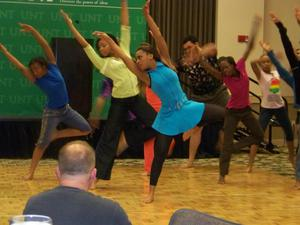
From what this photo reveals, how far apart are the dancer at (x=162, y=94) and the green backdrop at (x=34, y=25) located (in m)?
3.43

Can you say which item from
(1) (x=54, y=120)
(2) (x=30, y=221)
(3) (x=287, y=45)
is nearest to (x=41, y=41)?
(1) (x=54, y=120)

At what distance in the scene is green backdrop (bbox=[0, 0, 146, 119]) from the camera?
877cm

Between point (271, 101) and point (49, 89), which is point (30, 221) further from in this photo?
point (271, 101)

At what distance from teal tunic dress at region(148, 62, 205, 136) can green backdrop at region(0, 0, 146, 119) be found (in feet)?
11.3

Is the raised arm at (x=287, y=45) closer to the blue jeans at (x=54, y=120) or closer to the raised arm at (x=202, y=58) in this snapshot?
the raised arm at (x=202, y=58)

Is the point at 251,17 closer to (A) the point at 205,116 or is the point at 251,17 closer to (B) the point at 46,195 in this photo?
(A) the point at 205,116

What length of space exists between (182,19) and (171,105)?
478 centimetres

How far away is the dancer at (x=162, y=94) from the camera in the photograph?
17.8ft

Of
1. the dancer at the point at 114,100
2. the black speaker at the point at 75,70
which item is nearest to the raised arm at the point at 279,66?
the dancer at the point at 114,100

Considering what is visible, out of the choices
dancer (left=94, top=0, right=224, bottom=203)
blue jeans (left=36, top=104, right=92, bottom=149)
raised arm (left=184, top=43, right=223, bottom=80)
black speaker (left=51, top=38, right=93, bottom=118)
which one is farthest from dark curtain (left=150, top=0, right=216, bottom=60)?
dancer (left=94, top=0, right=224, bottom=203)

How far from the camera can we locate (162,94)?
18.0 feet

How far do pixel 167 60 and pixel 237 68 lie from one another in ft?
4.26

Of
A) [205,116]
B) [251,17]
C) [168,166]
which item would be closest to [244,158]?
[168,166]

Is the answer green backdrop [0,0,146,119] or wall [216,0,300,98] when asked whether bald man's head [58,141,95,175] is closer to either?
green backdrop [0,0,146,119]
